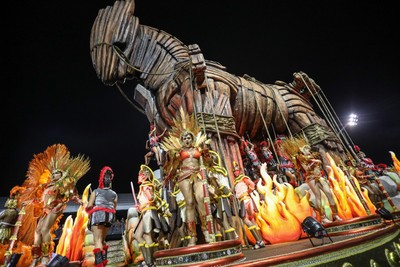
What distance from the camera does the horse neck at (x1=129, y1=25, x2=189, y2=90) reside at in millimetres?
6766

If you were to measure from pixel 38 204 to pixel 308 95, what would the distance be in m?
10.1

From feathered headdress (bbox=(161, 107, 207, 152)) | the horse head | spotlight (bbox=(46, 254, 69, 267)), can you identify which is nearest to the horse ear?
the horse head

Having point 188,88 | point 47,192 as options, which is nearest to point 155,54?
point 188,88

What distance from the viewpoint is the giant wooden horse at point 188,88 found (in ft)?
18.8

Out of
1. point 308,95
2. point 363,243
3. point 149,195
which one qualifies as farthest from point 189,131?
point 308,95

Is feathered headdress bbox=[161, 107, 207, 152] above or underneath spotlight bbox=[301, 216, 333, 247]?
above

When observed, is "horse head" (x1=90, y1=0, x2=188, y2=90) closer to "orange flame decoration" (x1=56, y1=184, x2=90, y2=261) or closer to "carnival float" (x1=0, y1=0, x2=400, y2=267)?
"carnival float" (x1=0, y1=0, x2=400, y2=267)

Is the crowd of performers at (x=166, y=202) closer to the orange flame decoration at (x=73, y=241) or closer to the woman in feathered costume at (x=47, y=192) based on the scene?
the woman in feathered costume at (x=47, y=192)

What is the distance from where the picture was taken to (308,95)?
32.7ft

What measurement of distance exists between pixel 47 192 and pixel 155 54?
4645 mm

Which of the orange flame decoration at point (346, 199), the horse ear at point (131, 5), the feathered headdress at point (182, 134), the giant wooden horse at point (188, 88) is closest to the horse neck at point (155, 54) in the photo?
the giant wooden horse at point (188, 88)

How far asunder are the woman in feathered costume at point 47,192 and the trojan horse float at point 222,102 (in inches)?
88.2

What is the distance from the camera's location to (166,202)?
453 centimetres

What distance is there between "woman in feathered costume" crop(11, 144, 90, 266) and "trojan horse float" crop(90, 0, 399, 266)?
2240 mm
